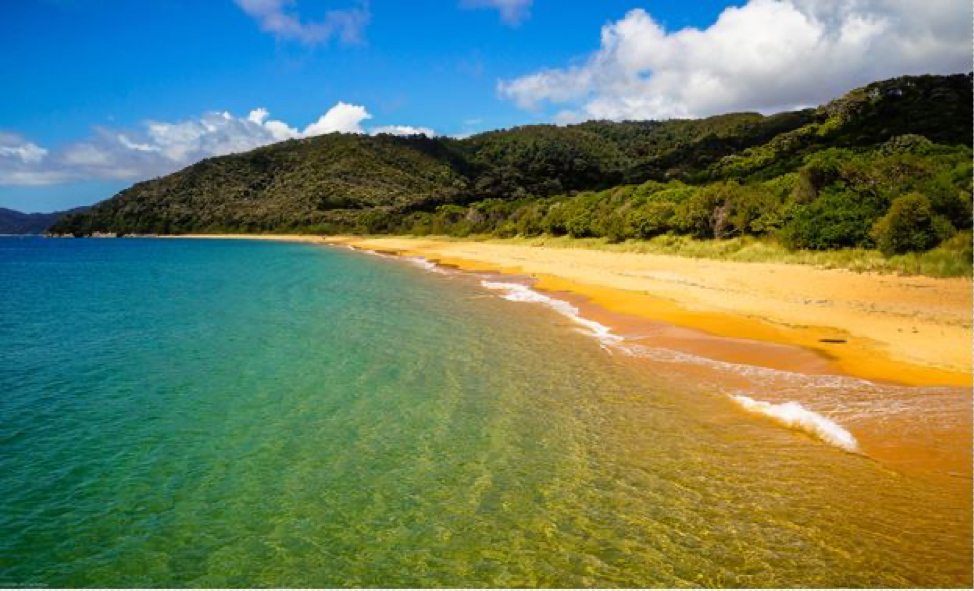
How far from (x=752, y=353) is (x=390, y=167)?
165 metres

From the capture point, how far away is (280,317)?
22922 millimetres

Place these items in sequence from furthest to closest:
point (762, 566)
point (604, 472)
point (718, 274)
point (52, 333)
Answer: point (718, 274) < point (52, 333) < point (604, 472) < point (762, 566)

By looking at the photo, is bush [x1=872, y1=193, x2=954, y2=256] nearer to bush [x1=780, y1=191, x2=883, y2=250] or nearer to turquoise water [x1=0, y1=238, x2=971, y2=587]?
bush [x1=780, y1=191, x2=883, y2=250]

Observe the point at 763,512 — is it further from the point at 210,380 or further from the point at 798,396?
the point at 210,380

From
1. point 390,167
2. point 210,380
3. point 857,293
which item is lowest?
point 210,380

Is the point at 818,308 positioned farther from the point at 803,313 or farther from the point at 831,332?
the point at 831,332

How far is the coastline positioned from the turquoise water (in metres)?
3.90

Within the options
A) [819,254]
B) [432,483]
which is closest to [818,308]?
[819,254]

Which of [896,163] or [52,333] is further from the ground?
[896,163]

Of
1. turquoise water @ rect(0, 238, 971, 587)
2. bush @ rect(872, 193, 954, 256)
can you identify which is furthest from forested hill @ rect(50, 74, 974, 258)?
turquoise water @ rect(0, 238, 971, 587)

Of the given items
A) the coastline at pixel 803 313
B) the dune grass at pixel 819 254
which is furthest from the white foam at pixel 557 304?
the dune grass at pixel 819 254

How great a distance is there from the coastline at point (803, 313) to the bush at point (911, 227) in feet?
7.76

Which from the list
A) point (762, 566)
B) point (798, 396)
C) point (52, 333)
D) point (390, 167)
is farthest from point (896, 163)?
point (390, 167)

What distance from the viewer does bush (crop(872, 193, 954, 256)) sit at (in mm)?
23141
